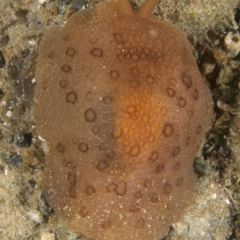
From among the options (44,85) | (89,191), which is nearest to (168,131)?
(89,191)

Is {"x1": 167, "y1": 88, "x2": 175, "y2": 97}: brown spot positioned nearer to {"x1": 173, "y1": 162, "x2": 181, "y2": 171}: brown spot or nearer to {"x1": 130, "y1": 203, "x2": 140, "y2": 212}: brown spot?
{"x1": 173, "y1": 162, "x2": 181, "y2": 171}: brown spot

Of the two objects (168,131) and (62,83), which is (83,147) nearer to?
(62,83)

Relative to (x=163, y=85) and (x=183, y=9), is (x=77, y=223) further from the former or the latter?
(x=183, y=9)

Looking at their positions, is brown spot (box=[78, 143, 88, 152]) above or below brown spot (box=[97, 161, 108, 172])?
above

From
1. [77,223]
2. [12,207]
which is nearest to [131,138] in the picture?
[77,223]

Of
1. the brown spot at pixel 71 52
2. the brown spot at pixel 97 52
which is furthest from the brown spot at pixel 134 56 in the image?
the brown spot at pixel 71 52

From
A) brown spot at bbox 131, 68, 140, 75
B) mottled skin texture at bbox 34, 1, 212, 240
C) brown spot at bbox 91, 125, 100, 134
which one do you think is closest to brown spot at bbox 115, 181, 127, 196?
mottled skin texture at bbox 34, 1, 212, 240
